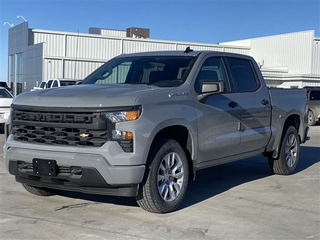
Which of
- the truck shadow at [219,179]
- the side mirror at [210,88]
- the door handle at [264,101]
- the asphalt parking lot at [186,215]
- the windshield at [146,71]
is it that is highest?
the windshield at [146,71]

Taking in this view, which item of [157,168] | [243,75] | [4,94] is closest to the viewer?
[157,168]

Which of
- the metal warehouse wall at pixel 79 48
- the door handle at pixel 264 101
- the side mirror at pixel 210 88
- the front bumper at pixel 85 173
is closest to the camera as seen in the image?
the front bumper at pixel 85 173

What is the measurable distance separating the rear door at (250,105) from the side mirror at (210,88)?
2.69ft

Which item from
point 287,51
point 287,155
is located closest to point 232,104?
point 287,155

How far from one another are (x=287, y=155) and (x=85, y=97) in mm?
4521

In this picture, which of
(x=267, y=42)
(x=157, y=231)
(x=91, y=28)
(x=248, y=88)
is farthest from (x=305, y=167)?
(x=91, y=28)

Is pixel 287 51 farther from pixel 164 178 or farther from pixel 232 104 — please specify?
pixel 164 178

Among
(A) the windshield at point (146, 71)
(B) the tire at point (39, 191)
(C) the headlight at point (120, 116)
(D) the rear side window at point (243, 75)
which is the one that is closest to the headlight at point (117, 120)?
(C) the headlight at point (120, 116)

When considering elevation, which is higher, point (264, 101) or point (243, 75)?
point (243, 75)

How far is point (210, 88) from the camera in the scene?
6121 mm

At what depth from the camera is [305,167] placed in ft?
31.3

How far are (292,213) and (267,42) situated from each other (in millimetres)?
37850

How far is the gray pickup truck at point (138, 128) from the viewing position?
5.13 metres

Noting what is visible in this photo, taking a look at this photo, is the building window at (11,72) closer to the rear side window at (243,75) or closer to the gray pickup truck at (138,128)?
the gray pickup truck at (138,128)
